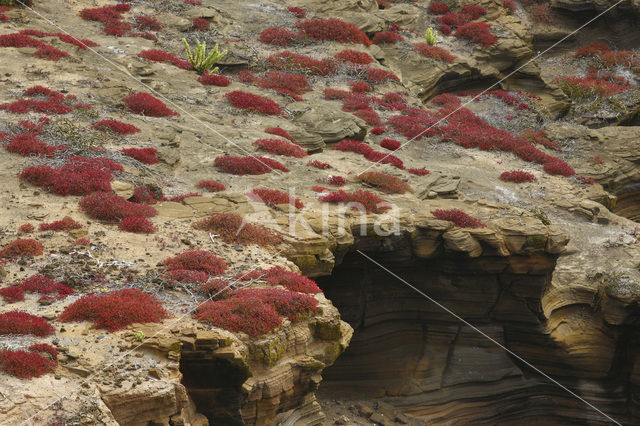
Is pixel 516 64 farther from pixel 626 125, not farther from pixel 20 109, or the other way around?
pixel 20 109

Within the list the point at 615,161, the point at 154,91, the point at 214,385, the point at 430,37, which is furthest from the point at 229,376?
the point at 430,37

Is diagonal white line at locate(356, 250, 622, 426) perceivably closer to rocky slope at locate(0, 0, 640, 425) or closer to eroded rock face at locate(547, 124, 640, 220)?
rocky slope at locate(0, 0, 640, 425)

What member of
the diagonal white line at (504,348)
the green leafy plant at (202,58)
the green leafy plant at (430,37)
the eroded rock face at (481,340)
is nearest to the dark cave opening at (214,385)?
the eroded rock face at (481,340)

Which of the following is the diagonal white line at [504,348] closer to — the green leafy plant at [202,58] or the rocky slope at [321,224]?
the rocky slope at [321,224]

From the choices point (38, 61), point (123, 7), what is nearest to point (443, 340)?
point (38, 61)

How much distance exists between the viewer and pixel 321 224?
19766mm

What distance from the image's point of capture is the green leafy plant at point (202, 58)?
32.2 meters

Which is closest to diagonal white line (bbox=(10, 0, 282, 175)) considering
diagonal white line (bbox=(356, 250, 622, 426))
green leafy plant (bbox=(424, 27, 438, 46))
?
diagonal white line (bbox=(356, 250, 622, 426))

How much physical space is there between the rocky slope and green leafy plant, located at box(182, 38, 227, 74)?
85 centimetres

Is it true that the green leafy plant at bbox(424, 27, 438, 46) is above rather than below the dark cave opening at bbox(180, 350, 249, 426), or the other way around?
above

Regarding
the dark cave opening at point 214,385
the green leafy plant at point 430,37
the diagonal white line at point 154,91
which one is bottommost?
the dark cave opening at point 214,385

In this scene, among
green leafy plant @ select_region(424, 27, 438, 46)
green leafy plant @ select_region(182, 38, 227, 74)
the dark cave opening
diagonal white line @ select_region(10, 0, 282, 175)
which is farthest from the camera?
green leafy plant @ select_region(424, 27, 438, 46)

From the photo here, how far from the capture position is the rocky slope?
1405cm

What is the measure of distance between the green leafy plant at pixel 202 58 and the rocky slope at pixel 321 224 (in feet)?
2.80
